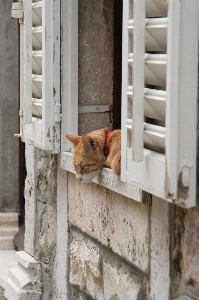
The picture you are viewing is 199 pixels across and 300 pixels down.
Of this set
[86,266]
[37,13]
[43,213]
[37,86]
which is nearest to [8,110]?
[43,213]

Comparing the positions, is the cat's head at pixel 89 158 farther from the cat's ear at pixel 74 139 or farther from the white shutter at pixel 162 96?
the white shutter at pixel 162 96

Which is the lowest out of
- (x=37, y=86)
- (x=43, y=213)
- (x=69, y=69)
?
(x=43, y=213)

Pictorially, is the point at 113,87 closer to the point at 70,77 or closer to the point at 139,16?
the point at 70,77

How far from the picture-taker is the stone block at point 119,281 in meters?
3.74

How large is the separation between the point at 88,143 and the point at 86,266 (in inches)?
30.7

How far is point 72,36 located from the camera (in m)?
4.40

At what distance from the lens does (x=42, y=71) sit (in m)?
4.39

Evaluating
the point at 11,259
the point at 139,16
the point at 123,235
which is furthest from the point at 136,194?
the point at 11,259

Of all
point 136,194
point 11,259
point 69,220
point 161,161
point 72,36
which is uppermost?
point 72,36

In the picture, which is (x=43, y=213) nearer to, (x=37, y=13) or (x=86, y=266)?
(x=86, y=266)

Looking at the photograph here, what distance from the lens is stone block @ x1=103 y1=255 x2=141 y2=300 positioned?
374cm

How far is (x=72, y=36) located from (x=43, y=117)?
0.47m

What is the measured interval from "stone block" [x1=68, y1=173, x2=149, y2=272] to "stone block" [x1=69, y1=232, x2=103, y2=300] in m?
0.08

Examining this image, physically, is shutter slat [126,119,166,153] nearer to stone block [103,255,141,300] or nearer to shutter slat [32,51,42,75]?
stone block [103,255,141,300]
